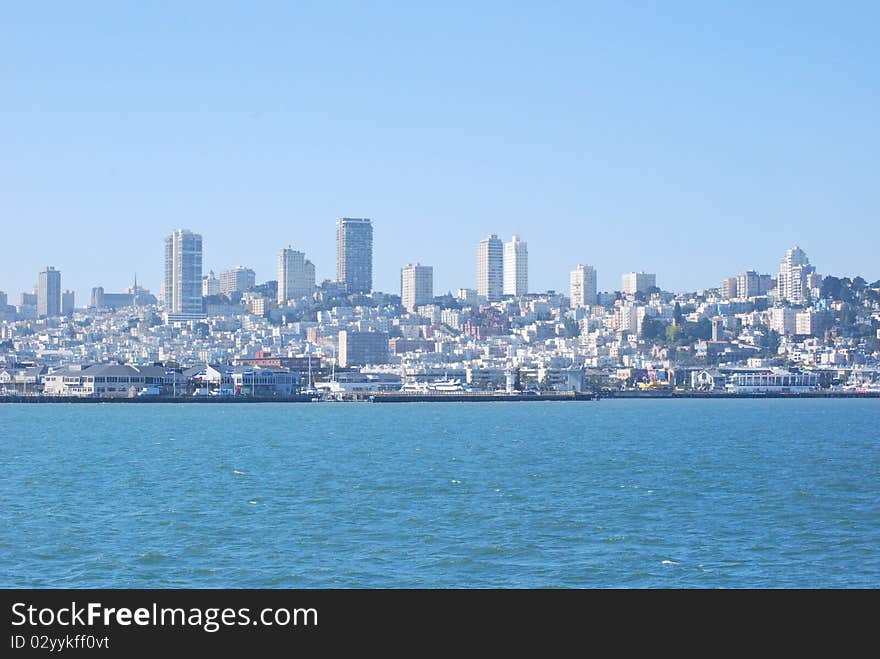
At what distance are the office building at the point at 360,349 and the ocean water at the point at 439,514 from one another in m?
123

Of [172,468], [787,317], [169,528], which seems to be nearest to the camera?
[169,528]

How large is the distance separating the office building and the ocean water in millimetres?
123057

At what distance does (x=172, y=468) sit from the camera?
29.6 metres

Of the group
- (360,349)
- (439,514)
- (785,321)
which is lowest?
(439,514)

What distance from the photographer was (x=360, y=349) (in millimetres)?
165750

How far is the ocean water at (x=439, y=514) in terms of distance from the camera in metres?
14.4

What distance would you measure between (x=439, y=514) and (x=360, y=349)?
14618cm

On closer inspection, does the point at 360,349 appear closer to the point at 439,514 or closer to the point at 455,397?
the point at 455,397
